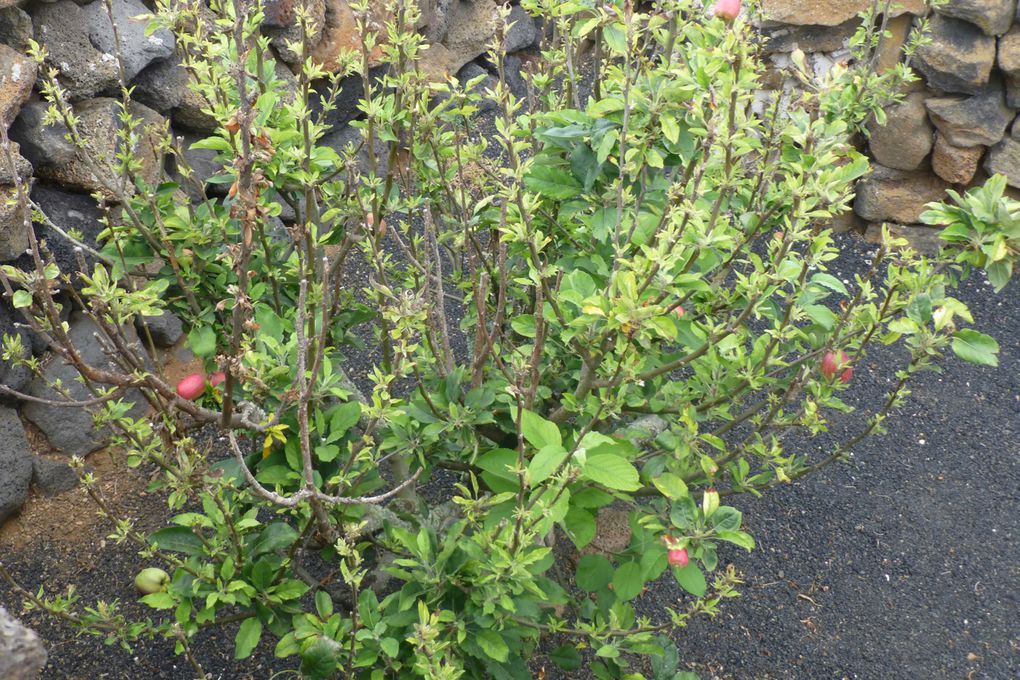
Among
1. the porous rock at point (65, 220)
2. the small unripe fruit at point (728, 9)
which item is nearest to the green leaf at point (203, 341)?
the porous rock at point (65, 220)

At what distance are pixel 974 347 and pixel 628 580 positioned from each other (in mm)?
843

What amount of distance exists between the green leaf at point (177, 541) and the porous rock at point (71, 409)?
96cm

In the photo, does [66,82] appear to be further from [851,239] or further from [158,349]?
[851,239]

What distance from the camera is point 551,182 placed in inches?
76.0

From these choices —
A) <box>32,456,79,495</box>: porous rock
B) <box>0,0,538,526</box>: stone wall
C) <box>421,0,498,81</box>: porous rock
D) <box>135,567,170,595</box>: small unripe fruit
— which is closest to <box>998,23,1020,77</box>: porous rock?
<box>421,0,498,81</box>: porous rock

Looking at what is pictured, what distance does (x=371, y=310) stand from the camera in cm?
241

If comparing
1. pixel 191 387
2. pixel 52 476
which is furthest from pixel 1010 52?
pixel 52 476

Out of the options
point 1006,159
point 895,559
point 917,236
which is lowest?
point 895,559

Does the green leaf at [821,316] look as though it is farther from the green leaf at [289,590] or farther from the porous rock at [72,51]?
the porous rock at [72,51]

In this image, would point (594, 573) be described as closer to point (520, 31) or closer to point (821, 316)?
point (821, 316)

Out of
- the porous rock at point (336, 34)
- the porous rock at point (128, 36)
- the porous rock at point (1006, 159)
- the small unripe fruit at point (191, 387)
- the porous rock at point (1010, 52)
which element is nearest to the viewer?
the small unripe fruit at point (191, 387)

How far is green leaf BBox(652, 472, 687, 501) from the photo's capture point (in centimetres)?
179

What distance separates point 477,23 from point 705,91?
3318 mm

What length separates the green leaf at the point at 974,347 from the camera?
169 cm
